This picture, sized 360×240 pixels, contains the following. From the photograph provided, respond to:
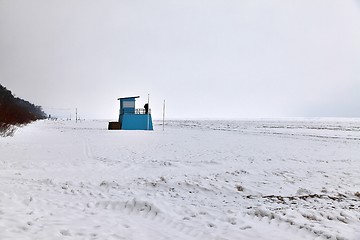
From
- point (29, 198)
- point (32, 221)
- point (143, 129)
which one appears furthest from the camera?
point (143, 129)

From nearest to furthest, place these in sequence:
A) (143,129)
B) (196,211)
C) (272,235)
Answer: (272,235), (196,211), (143,129)

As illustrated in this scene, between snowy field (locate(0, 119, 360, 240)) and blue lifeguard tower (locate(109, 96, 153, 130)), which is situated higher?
blue lifeguard tower (locate(109, 96, 153, 130))

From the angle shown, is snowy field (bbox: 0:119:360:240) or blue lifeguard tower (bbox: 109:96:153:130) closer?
snowy field (bbox: 0:119:360:240)

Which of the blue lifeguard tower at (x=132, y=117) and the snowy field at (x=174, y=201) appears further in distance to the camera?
the blue lifeguard tower at (x=132, y=117)

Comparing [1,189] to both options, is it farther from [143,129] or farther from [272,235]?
[143,129]

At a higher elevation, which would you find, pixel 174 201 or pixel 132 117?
pixel 132 117

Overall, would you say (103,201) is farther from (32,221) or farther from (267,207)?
(267,207)

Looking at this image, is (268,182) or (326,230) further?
(268,182)

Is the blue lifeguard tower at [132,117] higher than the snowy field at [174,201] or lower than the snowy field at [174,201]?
higher

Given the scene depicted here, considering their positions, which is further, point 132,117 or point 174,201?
point 132,117

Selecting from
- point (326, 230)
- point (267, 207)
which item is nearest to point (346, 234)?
point (326, 230)

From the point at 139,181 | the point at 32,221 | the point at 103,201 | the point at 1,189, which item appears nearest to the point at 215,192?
the point at 139,181

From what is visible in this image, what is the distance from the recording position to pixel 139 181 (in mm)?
10578

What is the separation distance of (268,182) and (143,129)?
37018 millimetres
